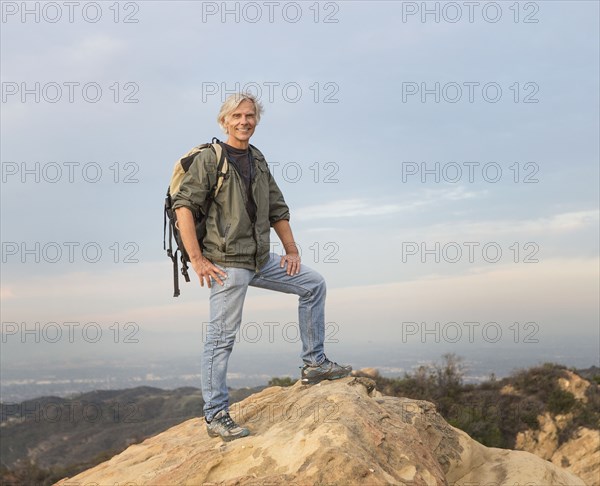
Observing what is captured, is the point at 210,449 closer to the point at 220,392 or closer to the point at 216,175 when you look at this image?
the point at 220,392

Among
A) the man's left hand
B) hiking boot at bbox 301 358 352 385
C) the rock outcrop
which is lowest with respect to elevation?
the rock outcrop

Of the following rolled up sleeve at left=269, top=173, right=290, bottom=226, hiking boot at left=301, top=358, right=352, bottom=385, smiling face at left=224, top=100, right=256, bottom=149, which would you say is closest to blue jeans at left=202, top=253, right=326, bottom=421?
rolled up sleeve at left=269, top=173, right=290, bottom=226

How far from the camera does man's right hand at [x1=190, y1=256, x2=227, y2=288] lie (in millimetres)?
5860

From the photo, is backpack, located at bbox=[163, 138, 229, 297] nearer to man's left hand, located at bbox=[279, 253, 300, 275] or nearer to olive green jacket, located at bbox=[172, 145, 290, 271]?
olive green jacket, located at bbox=[172, 145, 290, 271]

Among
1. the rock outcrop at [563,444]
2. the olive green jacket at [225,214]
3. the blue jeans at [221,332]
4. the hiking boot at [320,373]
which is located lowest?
the rock outcrop at [563,444]

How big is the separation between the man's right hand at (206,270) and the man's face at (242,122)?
4.15 ft

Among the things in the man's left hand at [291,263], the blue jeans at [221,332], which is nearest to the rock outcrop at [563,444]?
the man's left hand at [291,263]

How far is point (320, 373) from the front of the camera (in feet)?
22.6

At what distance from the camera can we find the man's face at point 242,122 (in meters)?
6.10

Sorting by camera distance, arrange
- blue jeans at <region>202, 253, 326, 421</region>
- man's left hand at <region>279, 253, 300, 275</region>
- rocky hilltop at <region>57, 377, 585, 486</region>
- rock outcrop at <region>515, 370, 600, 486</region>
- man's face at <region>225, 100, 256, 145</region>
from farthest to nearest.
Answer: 1. rock outcrop at <region>515, 370, 600, 486</region>
2. man's left hand at <region>279, 253, 300, 275</region>
3. man's face at <region>225, 100, 256, 145</region>
4. blue jeans at <region>202, 253, 326, 421</region>
5. rocky hilltop at <region>57, 377, 585, 486</region>

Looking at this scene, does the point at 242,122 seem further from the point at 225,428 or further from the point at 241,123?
the point at 225,428

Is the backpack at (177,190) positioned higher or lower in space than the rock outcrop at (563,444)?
higher

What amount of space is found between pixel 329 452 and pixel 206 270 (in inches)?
81.5

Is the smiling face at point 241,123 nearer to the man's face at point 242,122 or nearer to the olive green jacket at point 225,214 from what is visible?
the man's face at point 242,122
